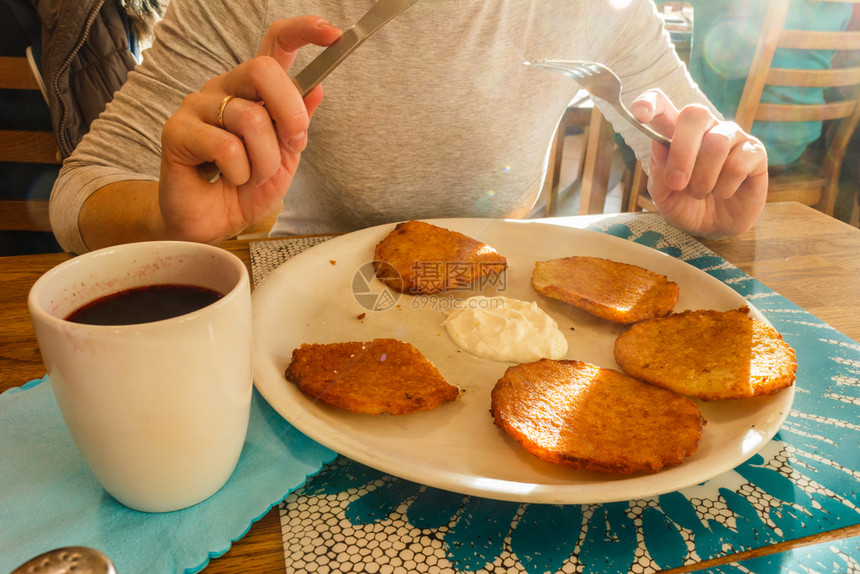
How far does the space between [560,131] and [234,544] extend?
259 cm

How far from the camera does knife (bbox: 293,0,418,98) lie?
888 mm

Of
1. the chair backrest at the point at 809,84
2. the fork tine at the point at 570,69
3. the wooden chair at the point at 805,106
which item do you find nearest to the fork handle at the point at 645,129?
the fork tine at the point at 570,69

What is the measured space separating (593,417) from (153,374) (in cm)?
58

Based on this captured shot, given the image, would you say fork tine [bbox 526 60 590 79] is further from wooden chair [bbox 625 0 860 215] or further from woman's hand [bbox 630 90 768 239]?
wooden chair [bbox 625 0 860 215]

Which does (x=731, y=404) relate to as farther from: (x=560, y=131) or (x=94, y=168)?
(x=560, y=131)

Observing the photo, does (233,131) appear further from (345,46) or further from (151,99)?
(151,99)

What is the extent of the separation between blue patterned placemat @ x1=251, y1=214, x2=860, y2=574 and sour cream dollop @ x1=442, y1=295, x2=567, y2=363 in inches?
13.0

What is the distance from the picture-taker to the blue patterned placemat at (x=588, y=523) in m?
0.62

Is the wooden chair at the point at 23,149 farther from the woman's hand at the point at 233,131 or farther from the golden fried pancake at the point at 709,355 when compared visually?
the golden fried pancake at the point at 709,355

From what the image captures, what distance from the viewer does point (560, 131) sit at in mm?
2787

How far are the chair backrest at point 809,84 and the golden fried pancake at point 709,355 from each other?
2812mm

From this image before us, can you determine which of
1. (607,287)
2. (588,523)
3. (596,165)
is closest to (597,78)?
(607,287)

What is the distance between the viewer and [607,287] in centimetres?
113

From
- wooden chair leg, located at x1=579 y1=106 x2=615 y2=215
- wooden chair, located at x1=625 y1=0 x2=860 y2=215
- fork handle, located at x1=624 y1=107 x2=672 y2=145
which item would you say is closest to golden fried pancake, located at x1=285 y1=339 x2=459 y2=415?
fork handle, located at x1=624 y1=107 x2=672 y2=145
